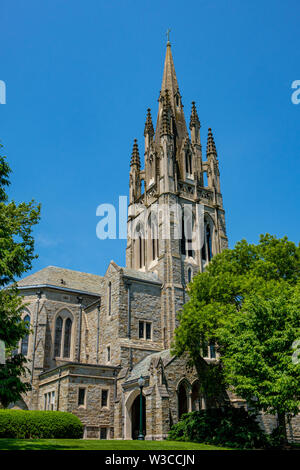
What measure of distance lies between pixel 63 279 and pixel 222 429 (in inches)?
988

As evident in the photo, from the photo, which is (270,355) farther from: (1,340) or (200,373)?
(1,340)

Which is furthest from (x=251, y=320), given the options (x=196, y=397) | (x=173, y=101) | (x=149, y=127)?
(x=173, y=101)

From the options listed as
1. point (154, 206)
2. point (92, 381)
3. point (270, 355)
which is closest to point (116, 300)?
point (92, 381)

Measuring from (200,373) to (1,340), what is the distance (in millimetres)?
16569

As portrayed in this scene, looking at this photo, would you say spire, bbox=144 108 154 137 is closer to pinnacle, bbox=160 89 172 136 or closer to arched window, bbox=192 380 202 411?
pinnacle, bbox=160 89 172 136

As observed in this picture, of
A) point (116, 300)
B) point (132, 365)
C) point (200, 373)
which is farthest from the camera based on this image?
point (116, 300)

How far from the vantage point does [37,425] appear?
25.0m

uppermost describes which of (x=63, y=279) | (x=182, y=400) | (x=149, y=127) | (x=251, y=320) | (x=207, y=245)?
(x=149, y=127)

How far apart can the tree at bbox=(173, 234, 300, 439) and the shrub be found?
4.56 feet

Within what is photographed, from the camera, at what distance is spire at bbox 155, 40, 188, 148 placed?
51469mm

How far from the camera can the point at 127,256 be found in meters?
48.6

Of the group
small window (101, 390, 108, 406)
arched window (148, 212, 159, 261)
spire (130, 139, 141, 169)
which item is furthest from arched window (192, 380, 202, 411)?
spire (130, 139, 141, 169)

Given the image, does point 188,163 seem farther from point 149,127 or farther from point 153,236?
point 153,236

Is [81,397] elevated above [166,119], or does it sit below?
below
